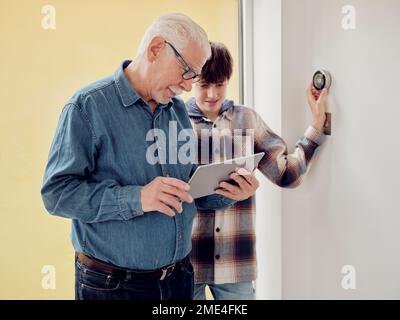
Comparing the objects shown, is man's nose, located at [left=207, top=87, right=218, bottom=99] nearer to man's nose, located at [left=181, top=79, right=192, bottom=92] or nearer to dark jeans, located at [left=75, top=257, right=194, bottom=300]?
man's nose, located at [left=181, top=79, right=192, bottom=92]

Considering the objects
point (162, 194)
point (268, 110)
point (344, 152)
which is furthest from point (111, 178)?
→ point (268, 110)

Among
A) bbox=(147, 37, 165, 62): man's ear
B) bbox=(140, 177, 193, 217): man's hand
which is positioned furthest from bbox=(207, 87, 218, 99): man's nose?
bbox=(140, 177, 193, 217): man's hand

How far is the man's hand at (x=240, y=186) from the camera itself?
4.06 ft

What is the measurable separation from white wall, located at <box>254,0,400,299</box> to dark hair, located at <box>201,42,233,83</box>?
20cm

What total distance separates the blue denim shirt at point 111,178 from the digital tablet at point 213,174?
8cm

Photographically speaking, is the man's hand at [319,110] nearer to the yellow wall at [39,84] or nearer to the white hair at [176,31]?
the white hair at [176,31]

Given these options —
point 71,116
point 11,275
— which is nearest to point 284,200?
point 71,116

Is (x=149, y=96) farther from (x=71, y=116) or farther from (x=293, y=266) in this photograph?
(x=293, y=266)

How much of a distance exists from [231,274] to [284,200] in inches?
13.3

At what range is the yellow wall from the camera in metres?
1.80

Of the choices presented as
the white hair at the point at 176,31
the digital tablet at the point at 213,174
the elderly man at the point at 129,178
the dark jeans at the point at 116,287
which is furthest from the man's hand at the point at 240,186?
the white hair at the point at 176,31

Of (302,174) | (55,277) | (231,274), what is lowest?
(55,277)

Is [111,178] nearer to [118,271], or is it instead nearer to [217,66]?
[118,271]
